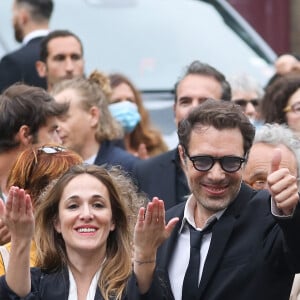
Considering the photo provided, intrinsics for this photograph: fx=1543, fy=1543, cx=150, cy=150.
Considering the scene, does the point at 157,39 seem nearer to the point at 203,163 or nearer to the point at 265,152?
the point at 265,152

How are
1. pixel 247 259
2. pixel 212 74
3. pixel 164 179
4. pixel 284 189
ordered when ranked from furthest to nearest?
pixel 212 74, pixel 164 179, pixel 247 259, pixel 284 189

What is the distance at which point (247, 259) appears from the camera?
6.18m

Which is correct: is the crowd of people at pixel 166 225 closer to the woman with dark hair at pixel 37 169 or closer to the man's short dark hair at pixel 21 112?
the woman with dark hair at pixel 37 169

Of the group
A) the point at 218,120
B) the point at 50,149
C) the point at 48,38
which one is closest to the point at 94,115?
the point at 48,38

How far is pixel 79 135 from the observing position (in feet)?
29.8

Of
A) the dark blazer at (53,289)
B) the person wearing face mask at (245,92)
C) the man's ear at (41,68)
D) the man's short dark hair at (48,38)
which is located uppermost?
the man's short dark hair at (48,38)

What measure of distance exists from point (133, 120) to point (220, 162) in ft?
13.7

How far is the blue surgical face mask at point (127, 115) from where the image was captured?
10398mm

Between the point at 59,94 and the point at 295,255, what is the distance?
11.8 ft

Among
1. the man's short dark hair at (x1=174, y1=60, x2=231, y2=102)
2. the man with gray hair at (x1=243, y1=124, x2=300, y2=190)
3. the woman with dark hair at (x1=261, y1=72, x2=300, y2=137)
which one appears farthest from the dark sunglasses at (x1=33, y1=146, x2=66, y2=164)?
the woman with dark hair at (x1=261, y1=72, x2=300, y2=137)

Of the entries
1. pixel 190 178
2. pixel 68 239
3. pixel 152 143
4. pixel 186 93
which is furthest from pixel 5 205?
pixel 152 143

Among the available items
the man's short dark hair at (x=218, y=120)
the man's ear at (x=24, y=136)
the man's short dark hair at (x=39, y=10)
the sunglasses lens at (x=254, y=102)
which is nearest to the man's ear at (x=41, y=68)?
the man's short dark hair at (x=39, y=10)

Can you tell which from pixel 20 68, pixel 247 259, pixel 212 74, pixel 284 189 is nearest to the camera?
pixel 284 189

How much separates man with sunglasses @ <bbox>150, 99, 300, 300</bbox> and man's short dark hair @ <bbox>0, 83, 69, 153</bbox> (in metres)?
1.31
